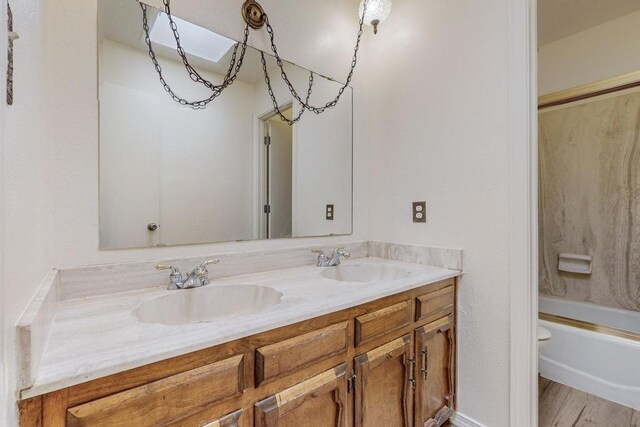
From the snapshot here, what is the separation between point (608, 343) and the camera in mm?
1680

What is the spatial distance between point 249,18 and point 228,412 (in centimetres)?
156

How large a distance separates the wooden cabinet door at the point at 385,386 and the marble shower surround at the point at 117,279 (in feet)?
1.15

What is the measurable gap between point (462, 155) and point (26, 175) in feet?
5.20

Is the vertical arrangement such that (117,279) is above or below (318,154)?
below

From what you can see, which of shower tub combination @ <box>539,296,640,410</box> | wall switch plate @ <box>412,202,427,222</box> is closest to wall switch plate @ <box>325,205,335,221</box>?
wall switch plate @ <box>412,202,427,222</box>

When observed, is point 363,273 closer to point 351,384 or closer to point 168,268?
point 351,384

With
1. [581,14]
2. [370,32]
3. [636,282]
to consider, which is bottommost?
[636,282]

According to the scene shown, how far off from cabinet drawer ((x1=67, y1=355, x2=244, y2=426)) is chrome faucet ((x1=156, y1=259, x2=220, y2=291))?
46 centimetres

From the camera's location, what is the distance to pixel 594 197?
7.54ft

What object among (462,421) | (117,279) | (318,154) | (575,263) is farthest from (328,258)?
(575,263)

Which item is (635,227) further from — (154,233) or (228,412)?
(154,233)

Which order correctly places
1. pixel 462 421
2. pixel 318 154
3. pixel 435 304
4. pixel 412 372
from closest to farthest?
1. pixel 412 372
2. pixel 435 304
3. pixel 462 421
4. pixel 318 154

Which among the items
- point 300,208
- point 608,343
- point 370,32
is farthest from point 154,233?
point 608,343

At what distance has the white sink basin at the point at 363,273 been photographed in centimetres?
150
